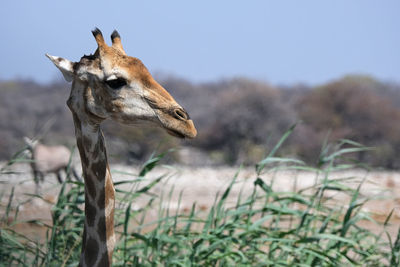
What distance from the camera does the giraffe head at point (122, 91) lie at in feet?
5.42

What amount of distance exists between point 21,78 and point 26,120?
15781 millimetres

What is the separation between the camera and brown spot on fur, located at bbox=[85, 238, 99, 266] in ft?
6.13

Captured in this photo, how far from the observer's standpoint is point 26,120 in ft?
60.5

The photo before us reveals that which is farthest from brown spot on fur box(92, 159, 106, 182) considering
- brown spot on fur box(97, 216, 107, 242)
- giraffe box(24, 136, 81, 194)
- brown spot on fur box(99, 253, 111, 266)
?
giraffe box(24, 136, 81, 194)

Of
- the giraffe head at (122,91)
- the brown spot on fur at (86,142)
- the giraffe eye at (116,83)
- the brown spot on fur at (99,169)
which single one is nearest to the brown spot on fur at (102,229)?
the brown spot on fur at (99,169)

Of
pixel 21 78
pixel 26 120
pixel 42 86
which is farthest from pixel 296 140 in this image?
pixel 21 78

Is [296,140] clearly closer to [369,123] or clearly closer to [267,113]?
[267,113]

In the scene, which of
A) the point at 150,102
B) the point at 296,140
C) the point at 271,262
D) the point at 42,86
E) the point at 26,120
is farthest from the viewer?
the point at 42,86

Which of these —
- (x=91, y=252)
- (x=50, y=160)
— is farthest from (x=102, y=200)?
(x=50, y=160)

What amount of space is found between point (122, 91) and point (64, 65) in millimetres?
233

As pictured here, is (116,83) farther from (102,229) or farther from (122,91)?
(102,229)

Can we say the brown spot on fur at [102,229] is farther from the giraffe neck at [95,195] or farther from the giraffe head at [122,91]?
the giraffe head at [122,91]

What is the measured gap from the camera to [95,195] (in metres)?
1.87

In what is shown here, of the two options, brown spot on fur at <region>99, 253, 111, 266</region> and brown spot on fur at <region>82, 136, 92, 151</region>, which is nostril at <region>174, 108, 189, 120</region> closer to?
brown spot on fur at <region>82, 136, 92, 151</region>
